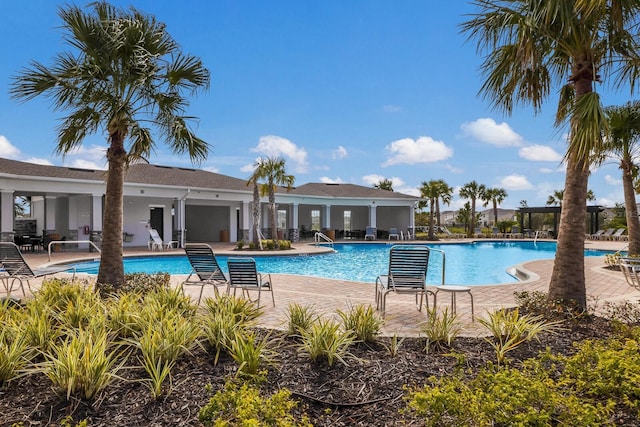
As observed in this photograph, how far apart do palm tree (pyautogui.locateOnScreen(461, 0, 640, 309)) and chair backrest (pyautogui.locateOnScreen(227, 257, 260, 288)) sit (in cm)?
434

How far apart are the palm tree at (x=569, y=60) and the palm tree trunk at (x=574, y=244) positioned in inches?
0.4

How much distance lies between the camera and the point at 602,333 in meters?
5.00

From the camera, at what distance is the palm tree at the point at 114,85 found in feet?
23.2

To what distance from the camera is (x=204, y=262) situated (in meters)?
7.41

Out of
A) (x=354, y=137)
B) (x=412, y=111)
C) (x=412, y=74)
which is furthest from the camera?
(x=354, y=137)

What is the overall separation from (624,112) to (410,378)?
1316cm

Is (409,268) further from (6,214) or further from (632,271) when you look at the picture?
(6,214)

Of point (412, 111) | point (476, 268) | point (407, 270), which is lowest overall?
point (476, 268)

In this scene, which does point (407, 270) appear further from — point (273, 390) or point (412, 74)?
point (412, 74)

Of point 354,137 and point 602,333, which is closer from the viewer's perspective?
point 602,333

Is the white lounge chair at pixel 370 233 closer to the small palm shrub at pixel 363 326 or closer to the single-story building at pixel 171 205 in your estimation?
Result: the single-story building at pixel 171 205

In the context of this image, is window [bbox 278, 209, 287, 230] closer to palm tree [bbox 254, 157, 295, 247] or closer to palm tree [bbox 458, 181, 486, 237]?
palm tree [bbox 254, 157, 295, 247]

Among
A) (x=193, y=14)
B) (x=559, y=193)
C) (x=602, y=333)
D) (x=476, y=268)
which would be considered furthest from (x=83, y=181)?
(x=559, y=193)

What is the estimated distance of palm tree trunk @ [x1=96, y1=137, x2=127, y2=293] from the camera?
7.33m
